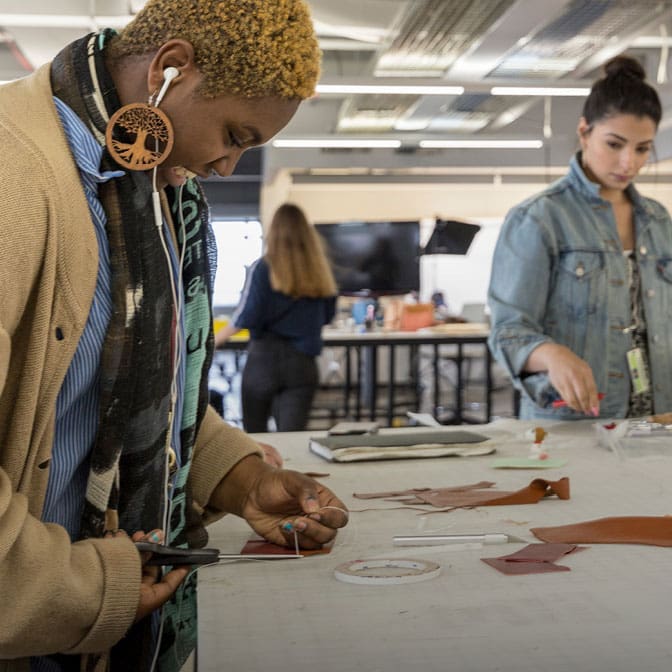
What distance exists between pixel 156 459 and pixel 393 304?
5379 millimetres

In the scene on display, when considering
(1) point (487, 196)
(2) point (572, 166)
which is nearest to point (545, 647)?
(2) point (572, 166)

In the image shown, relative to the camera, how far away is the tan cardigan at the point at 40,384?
79 cm

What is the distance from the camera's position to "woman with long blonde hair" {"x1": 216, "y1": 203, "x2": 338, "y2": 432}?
4.34 meters

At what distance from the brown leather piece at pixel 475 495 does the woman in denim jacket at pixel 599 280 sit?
2.11 ft

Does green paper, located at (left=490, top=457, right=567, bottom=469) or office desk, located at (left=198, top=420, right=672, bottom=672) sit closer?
office desk, located at (left=198, top=420, right=672, bottom=672)

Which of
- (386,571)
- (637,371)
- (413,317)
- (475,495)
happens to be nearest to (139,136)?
(386,571)

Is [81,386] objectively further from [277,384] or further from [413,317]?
[413,317]

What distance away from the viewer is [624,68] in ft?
6.91

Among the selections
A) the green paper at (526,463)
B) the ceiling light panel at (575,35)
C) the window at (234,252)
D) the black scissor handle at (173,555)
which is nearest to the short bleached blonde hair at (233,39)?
the black scissor handle at (173,555)

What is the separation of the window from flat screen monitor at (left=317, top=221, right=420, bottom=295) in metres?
4.23

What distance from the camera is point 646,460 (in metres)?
1.61

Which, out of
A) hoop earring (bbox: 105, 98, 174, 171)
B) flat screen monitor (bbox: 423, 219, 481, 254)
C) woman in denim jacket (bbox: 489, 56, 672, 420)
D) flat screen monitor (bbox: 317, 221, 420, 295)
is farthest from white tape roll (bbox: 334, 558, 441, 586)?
flat screen monitor (bbox: 317, 221, 420, 295)

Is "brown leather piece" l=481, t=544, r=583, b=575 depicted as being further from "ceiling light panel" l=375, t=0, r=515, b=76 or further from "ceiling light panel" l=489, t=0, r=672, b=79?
"ceiling light panel" l=489, t=0, r=672, b=79

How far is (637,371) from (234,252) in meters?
8.97
